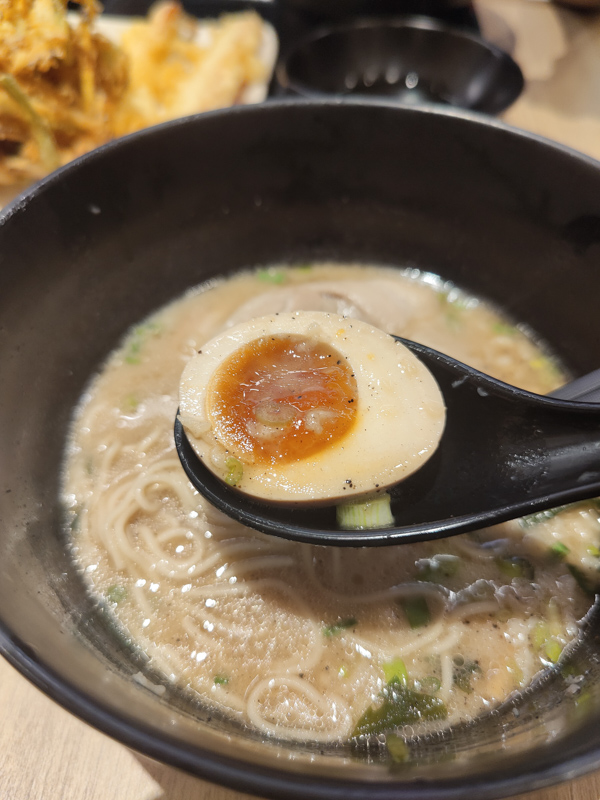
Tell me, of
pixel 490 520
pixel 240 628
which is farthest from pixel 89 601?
pixel 490 520

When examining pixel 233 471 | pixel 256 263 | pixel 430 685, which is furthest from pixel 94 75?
pixel 430 685

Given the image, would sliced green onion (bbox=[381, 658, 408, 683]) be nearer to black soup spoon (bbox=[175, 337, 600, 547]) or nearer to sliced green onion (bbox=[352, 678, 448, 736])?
sliced green onion (bbox=[352, 678, 448, 736])

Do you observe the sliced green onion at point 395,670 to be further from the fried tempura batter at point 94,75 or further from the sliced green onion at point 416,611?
the fried tempura batter at point 94,75

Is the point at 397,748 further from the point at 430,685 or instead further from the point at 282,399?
the point at 282,399

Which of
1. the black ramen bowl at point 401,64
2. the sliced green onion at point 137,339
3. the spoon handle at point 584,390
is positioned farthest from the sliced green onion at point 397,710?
the black ramen bowl at point 401,64

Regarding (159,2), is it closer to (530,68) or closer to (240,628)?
(530,68)

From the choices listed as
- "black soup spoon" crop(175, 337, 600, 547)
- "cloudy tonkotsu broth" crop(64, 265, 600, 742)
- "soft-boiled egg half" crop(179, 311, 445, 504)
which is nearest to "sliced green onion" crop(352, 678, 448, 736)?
"cloudy tonkotsu broth" crop(64, 265, 600, 742)

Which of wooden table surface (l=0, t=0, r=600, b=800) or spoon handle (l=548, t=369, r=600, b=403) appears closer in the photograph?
wooden table surface (l=0, t=0, r=600, b=800)
